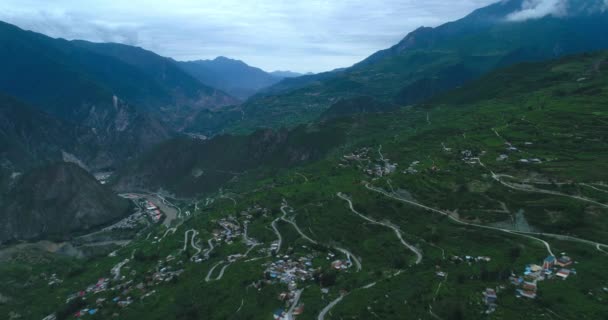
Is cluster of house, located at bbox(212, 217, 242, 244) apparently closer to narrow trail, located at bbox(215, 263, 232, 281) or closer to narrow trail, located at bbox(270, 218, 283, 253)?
narrow trail, located at bbox(270, 218, 283, 253)

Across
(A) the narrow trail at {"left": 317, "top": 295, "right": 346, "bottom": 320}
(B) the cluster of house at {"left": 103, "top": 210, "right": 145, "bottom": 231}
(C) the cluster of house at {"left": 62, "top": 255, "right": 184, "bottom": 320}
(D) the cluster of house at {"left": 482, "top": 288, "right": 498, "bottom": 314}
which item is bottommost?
(B) the cluster of house at {"left": 103, "top": 210, "right": 145, "bottom": 231}

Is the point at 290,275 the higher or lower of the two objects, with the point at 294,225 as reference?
higher

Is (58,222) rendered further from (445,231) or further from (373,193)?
(445,231)

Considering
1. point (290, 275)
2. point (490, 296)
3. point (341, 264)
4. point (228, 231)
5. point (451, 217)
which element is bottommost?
point (228, 231)

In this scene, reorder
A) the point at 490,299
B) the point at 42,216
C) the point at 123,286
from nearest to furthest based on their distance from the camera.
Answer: the point at 490,299
the point at 123,286
the point at 42,216

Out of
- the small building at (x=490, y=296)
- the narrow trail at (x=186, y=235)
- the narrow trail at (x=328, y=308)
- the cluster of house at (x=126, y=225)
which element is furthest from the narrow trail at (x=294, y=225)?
the cluster of house at (x=126, y=225)

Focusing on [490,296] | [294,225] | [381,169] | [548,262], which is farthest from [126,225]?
[548,262]

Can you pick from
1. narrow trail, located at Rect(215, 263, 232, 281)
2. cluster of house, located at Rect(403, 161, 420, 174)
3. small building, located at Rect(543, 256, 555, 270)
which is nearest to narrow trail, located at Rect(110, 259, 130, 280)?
narrow trail, located at Rect(215, 263, 232, 281)

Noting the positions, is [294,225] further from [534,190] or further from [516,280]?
[534,190]

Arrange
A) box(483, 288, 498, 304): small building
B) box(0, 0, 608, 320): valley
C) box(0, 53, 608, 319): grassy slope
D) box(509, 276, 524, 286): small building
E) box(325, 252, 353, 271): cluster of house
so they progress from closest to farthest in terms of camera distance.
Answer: box(483, 288, 498, 304): small building, box(0, 53, 608, 319): grassy slope, box(509, 276, 524, 286): small building, box(0, 0, 608, 320): valley, box(325, 252, 353, 271): cluster of house
